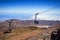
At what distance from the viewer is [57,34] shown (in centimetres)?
2588

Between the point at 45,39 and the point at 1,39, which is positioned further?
the point at 1,39

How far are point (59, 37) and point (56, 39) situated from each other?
0.68m

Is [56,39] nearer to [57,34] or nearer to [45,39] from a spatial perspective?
[57,34]

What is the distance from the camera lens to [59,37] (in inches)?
1005

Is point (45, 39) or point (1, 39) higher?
point (45, 39)

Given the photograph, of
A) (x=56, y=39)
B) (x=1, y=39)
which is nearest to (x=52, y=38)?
(x=56, y=39)

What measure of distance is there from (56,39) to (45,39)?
3379mm

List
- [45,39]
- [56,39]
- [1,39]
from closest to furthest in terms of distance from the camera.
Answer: [56,39]
[45,39]
[1,39]

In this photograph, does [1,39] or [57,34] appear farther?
[1,39]

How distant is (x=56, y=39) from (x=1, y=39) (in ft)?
96.3

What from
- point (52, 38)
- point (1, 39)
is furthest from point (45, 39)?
point (1, 39)

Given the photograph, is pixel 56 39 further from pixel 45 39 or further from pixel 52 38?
pixel 45 39

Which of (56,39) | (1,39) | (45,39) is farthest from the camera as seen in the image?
(1,39)

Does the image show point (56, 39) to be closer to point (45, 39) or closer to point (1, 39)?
point (45, 39)
